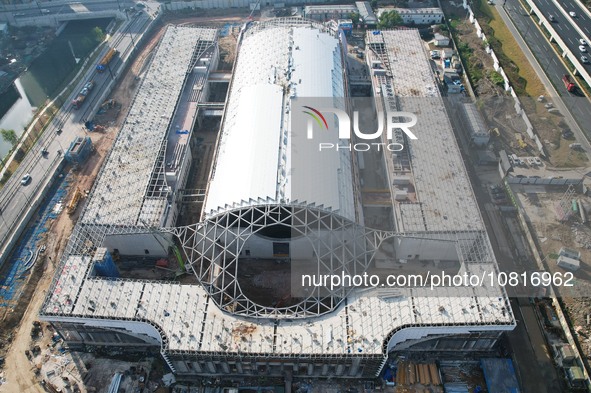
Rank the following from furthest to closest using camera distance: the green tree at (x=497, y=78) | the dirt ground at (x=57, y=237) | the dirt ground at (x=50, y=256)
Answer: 1. the green tree at (x=497, y=78)
2. the dirt ground at (x=57, y=237)
3. the dirt ground at (x=50, y=256)

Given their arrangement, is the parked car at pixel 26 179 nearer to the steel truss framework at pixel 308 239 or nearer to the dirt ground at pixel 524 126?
the steel truss framework at pixel 308 239

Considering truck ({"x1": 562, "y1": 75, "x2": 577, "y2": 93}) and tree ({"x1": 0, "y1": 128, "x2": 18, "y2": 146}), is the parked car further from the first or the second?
truck ({"x1": 562, "y1": 75, "x2": 577, "y2": 93})

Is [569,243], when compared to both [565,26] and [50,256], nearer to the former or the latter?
[565,26]

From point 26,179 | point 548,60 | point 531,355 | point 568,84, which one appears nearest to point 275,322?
point 531,355

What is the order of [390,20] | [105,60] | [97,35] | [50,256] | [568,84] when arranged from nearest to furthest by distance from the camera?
[50,256] → [568,84] → [105,60] → [390,20] → [97,35]

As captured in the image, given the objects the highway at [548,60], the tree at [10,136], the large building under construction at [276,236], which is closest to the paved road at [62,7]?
the large building under construction at [276,236]

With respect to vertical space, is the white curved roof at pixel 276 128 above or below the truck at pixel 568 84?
below
